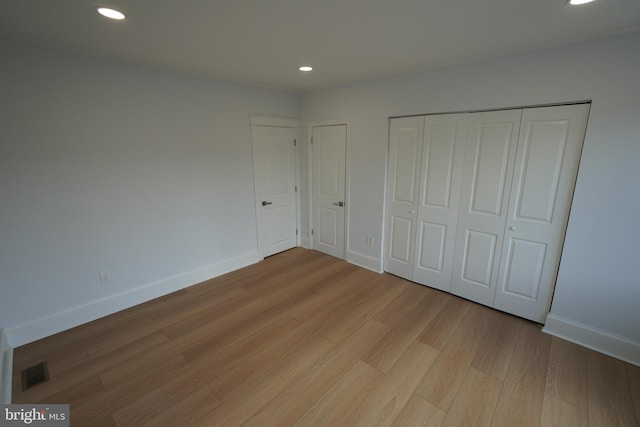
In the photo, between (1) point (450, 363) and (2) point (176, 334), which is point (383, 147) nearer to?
(1) point (450, 363)

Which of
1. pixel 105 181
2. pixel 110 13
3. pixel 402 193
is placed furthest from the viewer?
pixel 402 193

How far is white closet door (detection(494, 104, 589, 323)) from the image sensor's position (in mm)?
2252

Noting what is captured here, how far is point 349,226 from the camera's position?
3924 millimetres

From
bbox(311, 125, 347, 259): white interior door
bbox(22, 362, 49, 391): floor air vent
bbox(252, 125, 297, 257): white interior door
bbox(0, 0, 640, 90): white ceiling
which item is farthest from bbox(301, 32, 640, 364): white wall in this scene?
bbox(22, 362, 49, 391): floor air vent

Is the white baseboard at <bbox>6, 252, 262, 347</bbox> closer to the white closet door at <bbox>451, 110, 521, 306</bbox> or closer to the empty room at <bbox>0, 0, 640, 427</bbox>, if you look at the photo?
the empty room at <bbox>0, 0, 640, 427</bbox>

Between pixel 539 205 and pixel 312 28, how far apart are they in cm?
245

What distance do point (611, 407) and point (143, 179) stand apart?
4253 millimetres

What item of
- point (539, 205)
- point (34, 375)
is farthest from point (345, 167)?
point (34, 375)

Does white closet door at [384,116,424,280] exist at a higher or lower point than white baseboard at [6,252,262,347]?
higher

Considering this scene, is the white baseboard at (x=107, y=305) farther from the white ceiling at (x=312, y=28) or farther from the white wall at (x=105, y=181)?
the white ceiling at (x=312, y=28)

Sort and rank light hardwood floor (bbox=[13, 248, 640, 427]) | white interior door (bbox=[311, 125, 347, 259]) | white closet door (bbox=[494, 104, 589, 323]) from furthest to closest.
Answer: white interior door (bbox=[311, 125, 347, 259]) < white closet door (bbox=[494, 104, 589, 323]) < light hardwood floor (bbox=[13, 248, 640, 427])

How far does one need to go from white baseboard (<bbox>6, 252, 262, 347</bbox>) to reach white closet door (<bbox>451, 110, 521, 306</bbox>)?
2929mm

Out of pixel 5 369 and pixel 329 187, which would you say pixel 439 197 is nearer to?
pixel 329 187

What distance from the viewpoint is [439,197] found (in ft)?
9.98
